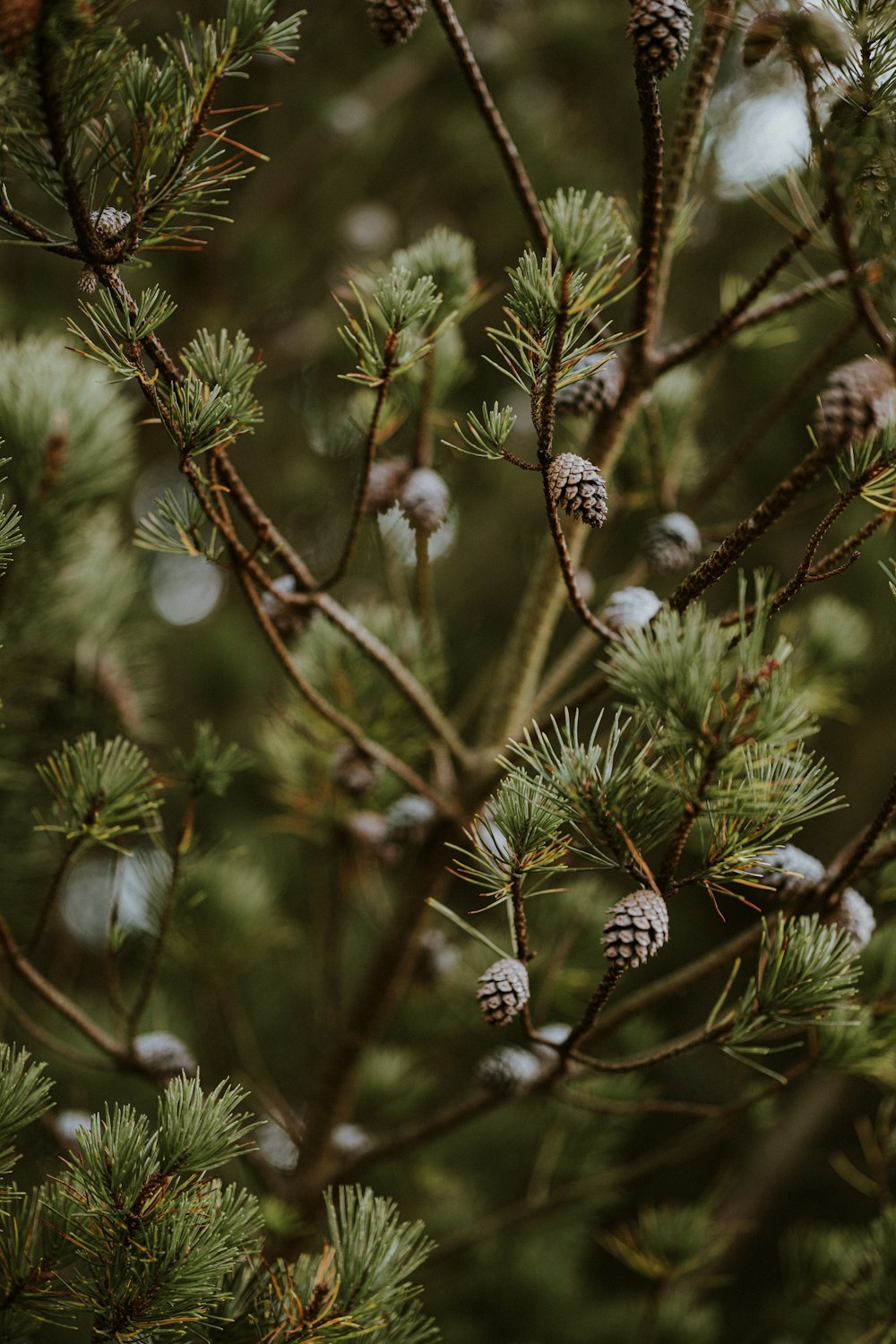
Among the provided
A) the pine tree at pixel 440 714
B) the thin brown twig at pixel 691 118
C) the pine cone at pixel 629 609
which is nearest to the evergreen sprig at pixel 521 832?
the pine tree at pixel 440 714

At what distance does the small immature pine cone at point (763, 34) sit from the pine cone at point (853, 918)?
0.43m

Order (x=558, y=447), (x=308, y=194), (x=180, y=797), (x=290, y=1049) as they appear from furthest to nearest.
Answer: (x=308, y=194) → (x=290, y=1049) → (x=180, y=797) → (x=558, y=447)

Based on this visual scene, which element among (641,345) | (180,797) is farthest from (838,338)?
(180,797)

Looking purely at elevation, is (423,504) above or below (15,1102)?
above

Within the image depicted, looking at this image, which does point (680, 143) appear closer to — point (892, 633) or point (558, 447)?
point (558, 447)

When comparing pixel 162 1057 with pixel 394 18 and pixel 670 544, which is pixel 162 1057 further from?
pixel 394 18

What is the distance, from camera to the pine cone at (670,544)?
62cm

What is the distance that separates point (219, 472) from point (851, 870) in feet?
1.36

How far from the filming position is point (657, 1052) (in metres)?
0.50

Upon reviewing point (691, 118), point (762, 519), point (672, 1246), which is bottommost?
point (672, 1246)

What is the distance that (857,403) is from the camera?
38 cm

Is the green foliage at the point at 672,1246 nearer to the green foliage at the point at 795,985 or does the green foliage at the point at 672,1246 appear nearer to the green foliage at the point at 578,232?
the green foliage at the point at 795,985

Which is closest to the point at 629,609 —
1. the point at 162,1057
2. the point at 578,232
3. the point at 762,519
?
the point at 762,519

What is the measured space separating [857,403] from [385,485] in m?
0.32
